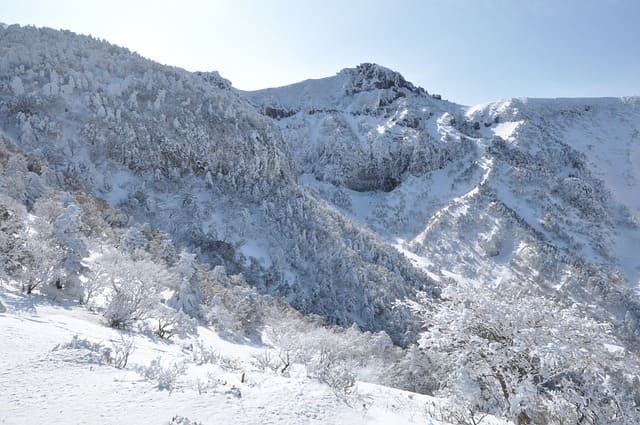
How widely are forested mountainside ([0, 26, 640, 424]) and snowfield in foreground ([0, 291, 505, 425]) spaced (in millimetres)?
1351

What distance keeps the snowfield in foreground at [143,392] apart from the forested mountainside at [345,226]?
135cm

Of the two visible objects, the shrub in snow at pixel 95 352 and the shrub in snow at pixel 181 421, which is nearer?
the shrub in snow at pixel 181 421

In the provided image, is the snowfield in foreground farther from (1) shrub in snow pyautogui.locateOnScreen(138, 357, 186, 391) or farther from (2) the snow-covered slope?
(2) the snow-covered slope

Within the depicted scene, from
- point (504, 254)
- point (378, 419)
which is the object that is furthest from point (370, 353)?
point (504, 254)

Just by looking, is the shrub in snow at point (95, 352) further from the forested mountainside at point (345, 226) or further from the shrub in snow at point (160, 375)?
the forested mountainside at point (345, 226)

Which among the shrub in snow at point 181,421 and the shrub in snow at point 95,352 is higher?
the shrub in snow at point 181,421

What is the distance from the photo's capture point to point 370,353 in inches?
1158

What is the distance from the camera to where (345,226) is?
7725cm

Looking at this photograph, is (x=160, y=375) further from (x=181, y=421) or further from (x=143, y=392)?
(x=181, y=421)

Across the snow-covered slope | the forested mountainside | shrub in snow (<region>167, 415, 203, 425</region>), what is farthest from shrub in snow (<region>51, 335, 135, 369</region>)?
the snow-covered slope

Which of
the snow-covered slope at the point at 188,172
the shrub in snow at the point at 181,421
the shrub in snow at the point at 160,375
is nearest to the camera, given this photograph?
the shrub in snow at the point at 181,421

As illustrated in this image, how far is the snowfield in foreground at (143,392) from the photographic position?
20.9ft

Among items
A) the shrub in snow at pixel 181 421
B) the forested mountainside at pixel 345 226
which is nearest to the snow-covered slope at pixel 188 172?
the forested mountainside at pixel 345 226

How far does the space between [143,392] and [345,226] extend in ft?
232
